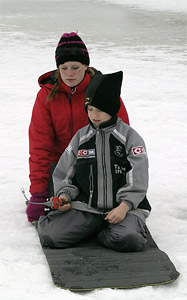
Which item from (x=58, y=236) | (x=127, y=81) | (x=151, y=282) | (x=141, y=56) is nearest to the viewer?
(x=151, y=282)

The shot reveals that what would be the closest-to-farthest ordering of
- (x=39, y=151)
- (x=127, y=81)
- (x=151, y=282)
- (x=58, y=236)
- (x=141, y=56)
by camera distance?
(x=151, y=282) → (x=58, y=236) → (x=39, y=151) → (x=127, y=81) → (x=141, y=56)

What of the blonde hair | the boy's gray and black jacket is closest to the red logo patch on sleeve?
the boy's gray and black jacket

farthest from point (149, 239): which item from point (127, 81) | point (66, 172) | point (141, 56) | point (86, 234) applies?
point (141, 56)

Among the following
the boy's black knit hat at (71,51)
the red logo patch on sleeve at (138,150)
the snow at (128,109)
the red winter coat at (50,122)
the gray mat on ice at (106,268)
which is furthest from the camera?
the red winter coat at (50,122)

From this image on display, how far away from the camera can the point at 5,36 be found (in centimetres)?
1280

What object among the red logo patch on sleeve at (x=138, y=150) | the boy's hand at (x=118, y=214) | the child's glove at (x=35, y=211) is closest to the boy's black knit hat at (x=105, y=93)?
the red logo patch on sleeve at (x=138, y=150)

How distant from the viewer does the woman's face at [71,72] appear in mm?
3410

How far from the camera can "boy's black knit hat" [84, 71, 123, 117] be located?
3.12 m

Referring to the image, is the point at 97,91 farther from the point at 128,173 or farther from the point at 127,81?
the point at 127,81

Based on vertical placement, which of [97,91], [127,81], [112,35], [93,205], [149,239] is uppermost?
[97,91]

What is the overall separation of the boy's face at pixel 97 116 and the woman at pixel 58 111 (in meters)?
0.34

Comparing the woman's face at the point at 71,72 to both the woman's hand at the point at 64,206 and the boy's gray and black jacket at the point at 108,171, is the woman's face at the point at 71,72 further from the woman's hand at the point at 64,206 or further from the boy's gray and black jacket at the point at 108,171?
the woman's hand at the point at 64,206

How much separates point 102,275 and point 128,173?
65cm

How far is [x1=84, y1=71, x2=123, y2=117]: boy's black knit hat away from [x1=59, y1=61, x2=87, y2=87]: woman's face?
274 millimetres
